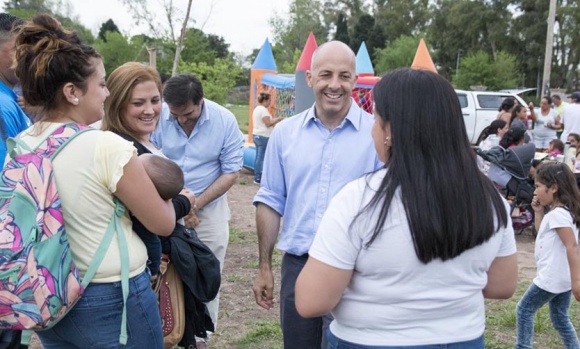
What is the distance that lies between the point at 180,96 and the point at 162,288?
133cm

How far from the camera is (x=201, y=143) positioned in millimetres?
3789

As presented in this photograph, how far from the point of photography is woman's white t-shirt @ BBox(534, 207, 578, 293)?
3.66 m

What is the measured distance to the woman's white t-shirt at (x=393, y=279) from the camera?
1.59 m

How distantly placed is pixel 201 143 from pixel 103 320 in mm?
2002

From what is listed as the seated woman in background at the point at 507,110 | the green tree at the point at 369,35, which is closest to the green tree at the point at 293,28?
the green tree at the point at 369,35

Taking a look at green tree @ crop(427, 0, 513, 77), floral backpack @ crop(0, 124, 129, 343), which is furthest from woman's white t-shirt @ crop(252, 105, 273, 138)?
green tree @ crop(427, 0, 513, 77)

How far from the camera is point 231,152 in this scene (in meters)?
3.91

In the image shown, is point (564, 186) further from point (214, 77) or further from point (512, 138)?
point (214, 77)

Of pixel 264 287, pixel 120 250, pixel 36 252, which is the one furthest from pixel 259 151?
pixel 36 252

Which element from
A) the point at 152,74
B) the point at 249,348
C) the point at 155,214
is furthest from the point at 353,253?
the point at 249,348

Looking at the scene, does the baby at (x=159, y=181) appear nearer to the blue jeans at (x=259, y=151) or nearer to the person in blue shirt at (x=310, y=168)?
the person in blue shirt at (x=310, y=168)

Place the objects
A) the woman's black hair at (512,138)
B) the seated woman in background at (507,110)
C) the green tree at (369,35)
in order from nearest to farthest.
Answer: the woman's black hair at (512,138) < the seated woman in background at (507,110) < the green tree at (369,35)

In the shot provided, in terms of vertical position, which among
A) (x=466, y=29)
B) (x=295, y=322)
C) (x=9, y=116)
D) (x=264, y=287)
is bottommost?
(x=295, y=322)

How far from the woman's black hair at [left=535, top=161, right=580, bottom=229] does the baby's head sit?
8.82 ft
